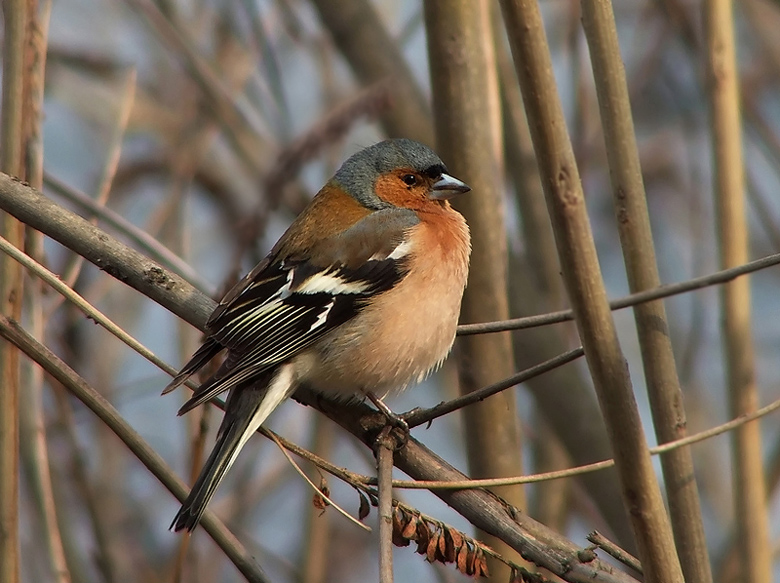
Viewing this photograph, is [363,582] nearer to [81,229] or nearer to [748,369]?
[748,369]

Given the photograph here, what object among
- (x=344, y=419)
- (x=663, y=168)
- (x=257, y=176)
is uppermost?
(x=663, y=168)

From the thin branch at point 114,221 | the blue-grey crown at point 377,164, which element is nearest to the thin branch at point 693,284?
the thin branch at point 114,221

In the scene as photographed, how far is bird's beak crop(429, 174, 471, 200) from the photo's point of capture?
309 centimetres

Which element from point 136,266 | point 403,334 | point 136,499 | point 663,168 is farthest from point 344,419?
point 663,168

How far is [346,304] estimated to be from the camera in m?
3.12

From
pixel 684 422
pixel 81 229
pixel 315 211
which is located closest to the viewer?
pixel 684 422

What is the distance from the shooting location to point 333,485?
4793 mm

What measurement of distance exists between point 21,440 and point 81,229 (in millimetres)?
943

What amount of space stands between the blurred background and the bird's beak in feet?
0.80

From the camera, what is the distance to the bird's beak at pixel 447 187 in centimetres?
309

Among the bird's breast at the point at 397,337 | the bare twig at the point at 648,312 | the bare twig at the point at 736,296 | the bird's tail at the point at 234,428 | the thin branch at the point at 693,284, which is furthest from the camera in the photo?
the bird's breast at the point at 397,337

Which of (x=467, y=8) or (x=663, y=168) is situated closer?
(x=467, y=8)

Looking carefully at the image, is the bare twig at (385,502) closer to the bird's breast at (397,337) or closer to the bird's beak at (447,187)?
the bird's breast at (397,337)

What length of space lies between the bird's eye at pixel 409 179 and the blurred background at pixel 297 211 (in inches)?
10.8
